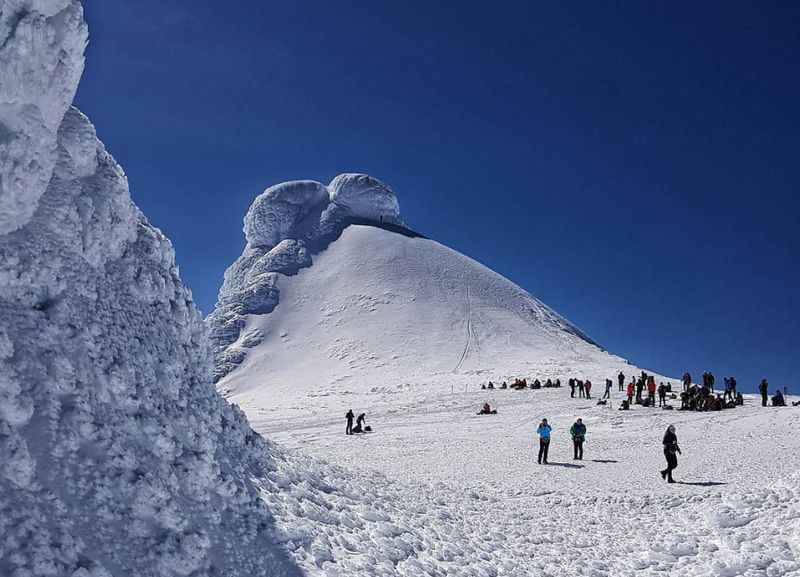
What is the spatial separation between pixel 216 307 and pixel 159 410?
349ft

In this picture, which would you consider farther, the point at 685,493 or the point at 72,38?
the point at 685,493

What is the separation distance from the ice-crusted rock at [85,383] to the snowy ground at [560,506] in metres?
1.71

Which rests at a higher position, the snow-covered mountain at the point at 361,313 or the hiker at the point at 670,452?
the snow-covered mountain at the point at 361,313

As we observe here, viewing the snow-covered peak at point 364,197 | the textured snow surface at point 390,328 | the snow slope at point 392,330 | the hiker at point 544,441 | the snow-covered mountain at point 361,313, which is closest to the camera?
the hiker at point 544,441

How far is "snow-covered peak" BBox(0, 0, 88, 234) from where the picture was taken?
697 cm

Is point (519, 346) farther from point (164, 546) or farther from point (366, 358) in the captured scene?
point (164, 546)

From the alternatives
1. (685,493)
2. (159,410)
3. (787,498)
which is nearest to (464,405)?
(685,493)

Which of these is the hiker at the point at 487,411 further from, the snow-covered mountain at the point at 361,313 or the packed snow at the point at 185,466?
the snow-covered mountain at the point at 361,313

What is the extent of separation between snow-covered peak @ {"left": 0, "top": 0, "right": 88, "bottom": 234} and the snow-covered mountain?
45001mm

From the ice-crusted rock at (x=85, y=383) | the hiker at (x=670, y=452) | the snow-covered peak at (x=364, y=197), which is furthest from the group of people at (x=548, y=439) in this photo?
the snow-covered peak at (x=364, y=197)

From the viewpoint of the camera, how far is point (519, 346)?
77.2m

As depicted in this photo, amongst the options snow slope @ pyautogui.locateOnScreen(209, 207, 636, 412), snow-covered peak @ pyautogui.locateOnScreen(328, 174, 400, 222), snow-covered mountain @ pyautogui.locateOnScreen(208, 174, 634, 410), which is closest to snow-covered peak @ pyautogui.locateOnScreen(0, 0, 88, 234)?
snow slope @ pyautogui.locateOnScreen(209, 207, 636, 412)

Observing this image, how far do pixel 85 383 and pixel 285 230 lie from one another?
12199 cm

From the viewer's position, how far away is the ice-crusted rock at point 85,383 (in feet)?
21.0
